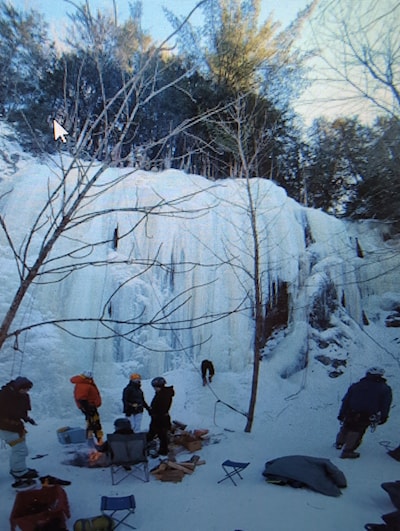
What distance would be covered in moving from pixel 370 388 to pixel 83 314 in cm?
494

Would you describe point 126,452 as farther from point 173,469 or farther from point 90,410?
point 90,410

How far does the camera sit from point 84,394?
468 centimetres

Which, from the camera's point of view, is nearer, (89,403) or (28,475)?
(28,475)

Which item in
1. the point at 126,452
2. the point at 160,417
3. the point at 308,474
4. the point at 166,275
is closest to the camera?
the point at 308,474

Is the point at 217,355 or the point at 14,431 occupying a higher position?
the point at 217,355

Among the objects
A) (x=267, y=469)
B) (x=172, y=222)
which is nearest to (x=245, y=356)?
(x=172, y=222)

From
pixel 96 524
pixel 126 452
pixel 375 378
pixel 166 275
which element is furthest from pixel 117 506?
pixel 166 275

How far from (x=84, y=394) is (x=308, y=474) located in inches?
105

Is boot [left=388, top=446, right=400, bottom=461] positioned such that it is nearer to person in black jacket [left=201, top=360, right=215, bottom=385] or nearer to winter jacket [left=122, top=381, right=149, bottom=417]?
winter jacket [left=122, top=381, right=149, bottom=417]

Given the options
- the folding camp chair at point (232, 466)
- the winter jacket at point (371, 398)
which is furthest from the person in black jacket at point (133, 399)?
the winter jacket at point (371, 398)

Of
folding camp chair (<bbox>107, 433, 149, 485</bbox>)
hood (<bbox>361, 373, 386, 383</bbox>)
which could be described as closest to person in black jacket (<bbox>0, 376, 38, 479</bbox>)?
folding camp chair (<bbox>107, 433, 149, 485</bbox>)

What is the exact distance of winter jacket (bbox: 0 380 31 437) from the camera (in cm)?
370

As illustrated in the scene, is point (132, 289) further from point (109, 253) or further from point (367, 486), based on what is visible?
point (367, 486)

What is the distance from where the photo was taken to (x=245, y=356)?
785 centimetres
